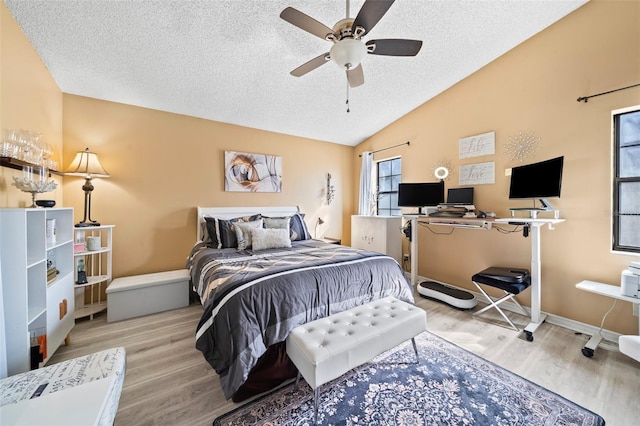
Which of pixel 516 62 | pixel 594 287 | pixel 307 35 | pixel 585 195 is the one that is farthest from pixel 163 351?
pixel 516 62

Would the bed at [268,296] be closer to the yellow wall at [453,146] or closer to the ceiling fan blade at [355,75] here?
the yellow wall at [453,146]

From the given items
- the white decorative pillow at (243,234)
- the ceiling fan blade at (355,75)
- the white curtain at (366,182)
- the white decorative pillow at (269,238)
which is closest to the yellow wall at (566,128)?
the white curtain at (366,182)

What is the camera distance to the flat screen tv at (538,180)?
7.29ft

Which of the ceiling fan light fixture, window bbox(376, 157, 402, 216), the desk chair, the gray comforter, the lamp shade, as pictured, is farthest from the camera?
window bbox(376, 157, 402, 216)

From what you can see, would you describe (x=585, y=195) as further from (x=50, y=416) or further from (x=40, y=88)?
(x=40, y=88)

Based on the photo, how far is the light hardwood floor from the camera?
148cm

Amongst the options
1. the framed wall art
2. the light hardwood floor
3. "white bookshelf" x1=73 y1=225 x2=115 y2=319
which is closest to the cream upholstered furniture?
the light hardwood floor

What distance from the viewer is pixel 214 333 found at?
5.07ft

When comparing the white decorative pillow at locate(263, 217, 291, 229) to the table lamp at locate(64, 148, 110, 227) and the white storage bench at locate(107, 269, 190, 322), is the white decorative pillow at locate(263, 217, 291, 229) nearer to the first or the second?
the white storage bench at locate(107, 269, 190, 322)

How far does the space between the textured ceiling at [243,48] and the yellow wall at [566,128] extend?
25 centimetres

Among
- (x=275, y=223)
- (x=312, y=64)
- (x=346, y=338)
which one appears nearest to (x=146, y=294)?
(x=275, y=223)

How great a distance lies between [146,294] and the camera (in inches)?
107

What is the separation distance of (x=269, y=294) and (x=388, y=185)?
3.48 metres

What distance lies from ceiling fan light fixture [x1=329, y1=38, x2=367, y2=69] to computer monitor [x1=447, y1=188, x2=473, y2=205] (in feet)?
7.61
